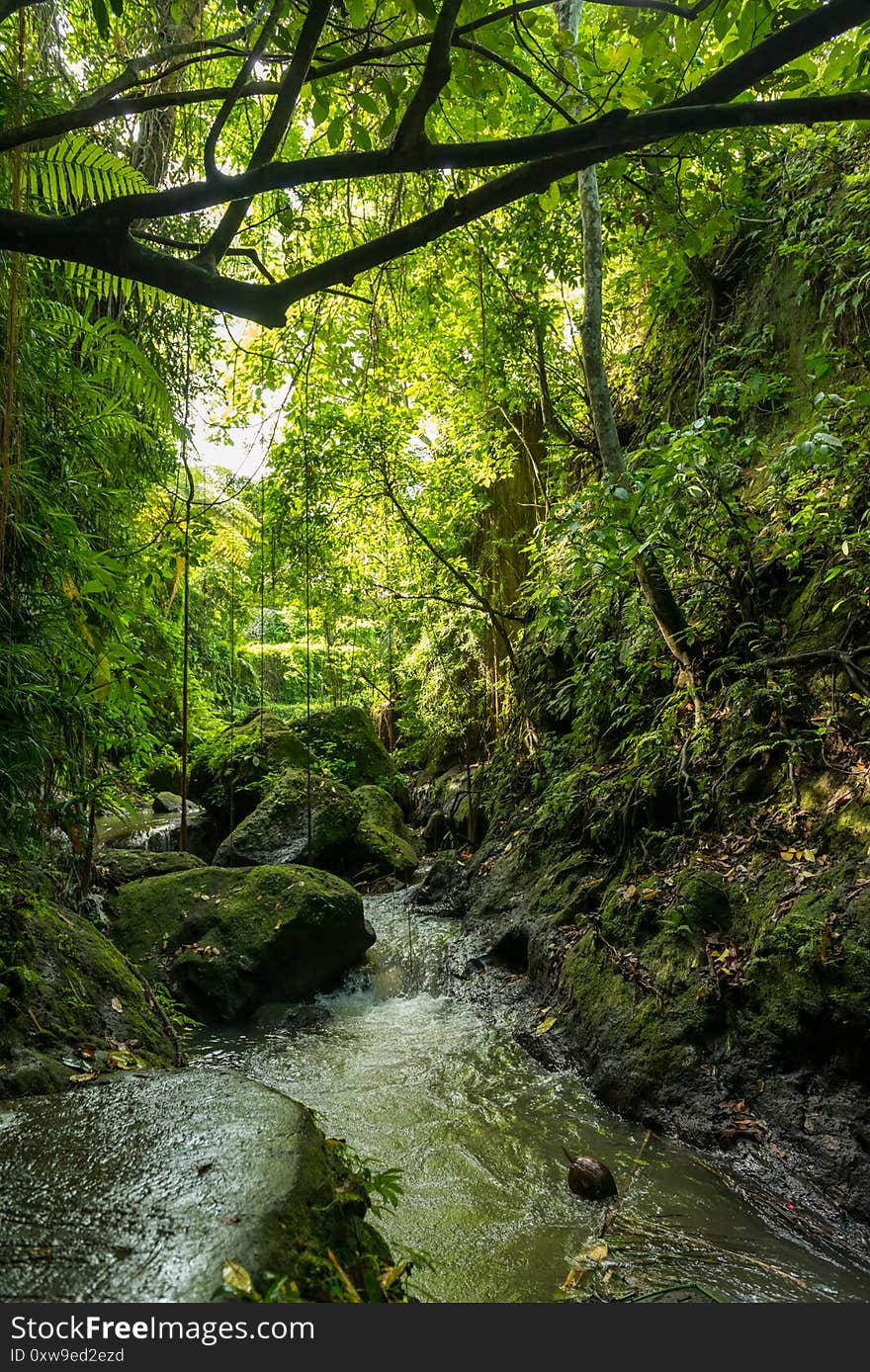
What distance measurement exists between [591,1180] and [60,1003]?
87.7 inches

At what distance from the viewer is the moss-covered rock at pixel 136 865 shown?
20.3ft

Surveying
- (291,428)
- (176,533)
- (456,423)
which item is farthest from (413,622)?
(176,533)

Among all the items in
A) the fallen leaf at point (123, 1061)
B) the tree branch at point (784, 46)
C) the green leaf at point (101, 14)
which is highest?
the green leaf at point (101, 14)

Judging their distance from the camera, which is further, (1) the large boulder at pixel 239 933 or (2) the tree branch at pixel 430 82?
(1) the large boulder at pixel 239 933

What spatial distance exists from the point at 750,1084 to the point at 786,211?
596 centimetres

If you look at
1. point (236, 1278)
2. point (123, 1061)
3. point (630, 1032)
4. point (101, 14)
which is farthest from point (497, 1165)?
point (101, 14)

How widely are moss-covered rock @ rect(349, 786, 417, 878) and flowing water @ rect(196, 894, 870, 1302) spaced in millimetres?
3182

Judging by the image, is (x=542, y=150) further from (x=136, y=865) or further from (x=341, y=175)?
(x=136, y=865)

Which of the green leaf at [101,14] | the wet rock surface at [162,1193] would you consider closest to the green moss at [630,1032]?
the wet rock surface at [162,1193]

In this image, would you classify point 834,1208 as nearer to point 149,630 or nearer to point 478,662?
point 149,630

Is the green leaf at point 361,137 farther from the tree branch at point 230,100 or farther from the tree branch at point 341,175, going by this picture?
the tree branch at point 341,175

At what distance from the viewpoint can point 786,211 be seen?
5.38m

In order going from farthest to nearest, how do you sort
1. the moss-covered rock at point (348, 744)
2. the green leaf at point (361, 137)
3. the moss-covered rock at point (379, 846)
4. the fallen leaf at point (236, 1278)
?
the moss-covered rock at point (348, 744) < the moss-covered rock at point (379, 846) < the green leaf at point (361, 137) < the fallen leaf at point (236, 1278)

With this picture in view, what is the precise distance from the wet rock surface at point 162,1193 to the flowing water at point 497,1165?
0.38 m
